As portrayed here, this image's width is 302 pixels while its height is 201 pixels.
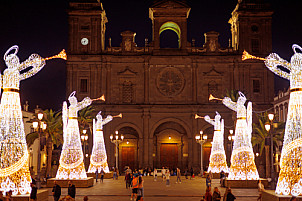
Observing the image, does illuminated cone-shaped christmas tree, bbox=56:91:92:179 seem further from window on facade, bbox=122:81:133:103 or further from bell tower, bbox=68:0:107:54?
bell tower, bbox=68:0:107:54

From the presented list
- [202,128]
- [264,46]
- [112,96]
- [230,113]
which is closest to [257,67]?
[264,46]

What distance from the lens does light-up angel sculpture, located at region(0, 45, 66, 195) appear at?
16.2 metres

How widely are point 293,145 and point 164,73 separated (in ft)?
135

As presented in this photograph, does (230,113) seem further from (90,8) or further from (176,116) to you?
(90,8)

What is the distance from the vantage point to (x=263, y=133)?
1652 inches

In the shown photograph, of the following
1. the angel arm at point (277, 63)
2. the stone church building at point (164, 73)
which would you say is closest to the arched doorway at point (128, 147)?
the stone church building at point (164, 73)

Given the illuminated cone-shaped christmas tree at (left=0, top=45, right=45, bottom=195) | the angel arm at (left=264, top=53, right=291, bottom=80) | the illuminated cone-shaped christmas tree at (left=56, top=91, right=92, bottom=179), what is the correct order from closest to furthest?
the illuminated cone-shaped christmas tree at (left=0, top=45, right=45, bottom=195) < the angel arm at (left=264, top=53, right=291, bottom=80) < the illuminated cone-shaped christmas tree at (left=56, top=91, right=92, bottom=179)

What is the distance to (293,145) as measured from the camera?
16141 mm

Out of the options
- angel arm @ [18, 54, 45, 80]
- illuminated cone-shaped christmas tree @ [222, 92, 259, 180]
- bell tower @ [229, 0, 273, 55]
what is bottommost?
illuminated cone-shaped christmas tree @ [222, 92, 259, 180]

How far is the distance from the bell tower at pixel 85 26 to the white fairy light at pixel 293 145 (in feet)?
136

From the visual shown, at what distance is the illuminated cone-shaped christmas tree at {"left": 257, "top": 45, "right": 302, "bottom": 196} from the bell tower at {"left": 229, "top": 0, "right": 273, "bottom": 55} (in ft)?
132

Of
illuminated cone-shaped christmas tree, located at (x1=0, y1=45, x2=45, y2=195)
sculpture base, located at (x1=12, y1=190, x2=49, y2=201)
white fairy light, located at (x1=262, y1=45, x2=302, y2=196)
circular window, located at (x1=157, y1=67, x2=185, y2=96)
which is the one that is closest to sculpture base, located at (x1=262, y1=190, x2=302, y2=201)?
white fairy light, located at (x1=262, y1=45, x2=302, y2=196)

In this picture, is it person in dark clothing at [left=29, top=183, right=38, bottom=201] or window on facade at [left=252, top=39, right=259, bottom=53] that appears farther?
window on facade at [left=252, top=39, right=259, bottom=53]

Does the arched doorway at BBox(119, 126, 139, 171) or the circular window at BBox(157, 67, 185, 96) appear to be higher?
the circular window at BBox(157, 67, 185, 96)
